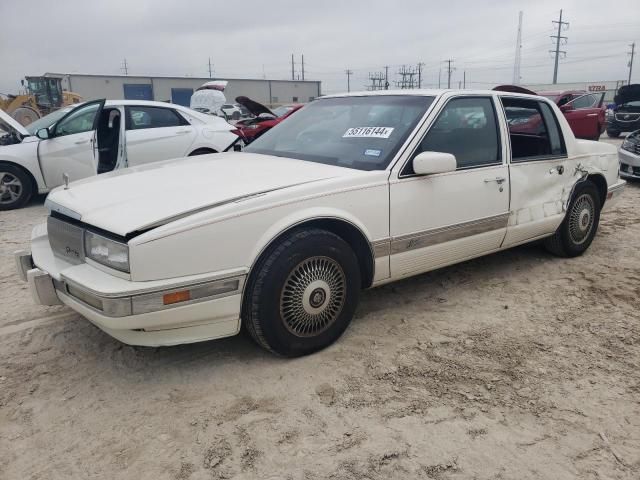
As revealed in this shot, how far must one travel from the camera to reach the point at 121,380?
9.32 ft

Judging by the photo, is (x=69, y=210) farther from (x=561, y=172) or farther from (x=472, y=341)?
(x=561, y=172)

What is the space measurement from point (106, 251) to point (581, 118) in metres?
13.4

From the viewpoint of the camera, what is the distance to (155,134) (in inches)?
295

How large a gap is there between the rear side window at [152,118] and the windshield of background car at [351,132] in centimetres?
401

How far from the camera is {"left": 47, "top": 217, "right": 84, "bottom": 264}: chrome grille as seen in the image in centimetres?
279

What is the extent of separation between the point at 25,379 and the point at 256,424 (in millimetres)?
1370

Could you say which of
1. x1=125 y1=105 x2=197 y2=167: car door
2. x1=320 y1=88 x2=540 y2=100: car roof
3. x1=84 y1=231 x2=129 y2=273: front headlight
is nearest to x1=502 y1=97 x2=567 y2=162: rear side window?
x1=320 y1=88 x2=540 y2=100: car roof

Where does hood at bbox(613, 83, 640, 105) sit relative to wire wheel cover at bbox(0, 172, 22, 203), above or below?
above

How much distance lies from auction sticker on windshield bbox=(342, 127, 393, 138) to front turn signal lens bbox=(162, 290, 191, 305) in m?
1.65

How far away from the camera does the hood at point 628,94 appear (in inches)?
637

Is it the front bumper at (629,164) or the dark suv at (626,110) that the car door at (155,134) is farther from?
the dark suv at (626,110)

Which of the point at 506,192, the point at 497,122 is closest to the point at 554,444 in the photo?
the point at 506,192

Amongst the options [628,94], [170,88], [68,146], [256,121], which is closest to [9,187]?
[68,146]

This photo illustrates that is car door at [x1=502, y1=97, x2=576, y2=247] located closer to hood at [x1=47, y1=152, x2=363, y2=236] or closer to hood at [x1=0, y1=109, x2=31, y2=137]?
hood at [x1=47, y1=152, x2=363, y2=236]
